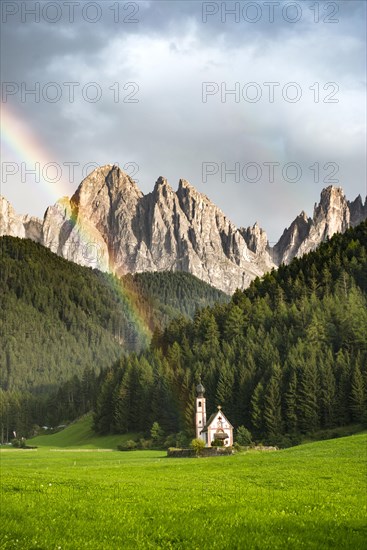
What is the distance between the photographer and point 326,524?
1579cm

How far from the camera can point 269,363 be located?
103 meters

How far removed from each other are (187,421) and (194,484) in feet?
238

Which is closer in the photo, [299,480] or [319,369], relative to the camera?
[299,480]

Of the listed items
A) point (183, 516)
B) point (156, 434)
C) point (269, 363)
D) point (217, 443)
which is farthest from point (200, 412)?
point (183, 516)

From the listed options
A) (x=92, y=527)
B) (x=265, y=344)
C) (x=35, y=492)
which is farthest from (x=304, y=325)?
(x=92, y=527)

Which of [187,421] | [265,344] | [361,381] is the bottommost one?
[187,421]

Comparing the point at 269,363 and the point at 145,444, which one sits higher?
the point at 269,363

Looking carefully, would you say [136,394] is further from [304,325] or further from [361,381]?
[361,381]

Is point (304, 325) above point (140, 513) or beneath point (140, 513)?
above

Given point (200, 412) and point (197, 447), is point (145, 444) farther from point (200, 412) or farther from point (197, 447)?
point (197, 447)

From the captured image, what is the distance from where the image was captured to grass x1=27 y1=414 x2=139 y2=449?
109438mm

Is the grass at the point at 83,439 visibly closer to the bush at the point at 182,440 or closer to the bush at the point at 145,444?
the bush at the point at 145,444

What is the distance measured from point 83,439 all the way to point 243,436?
47846mm

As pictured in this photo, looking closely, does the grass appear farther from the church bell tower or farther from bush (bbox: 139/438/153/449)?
the church bell tower
